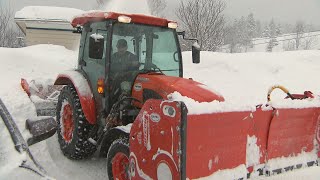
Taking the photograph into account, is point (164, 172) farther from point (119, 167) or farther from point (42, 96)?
point (42, 96)

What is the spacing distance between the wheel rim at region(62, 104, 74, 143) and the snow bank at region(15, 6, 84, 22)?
1477 centimetres

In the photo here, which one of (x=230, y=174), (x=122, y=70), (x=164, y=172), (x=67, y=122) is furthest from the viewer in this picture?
(x=67, y=122)

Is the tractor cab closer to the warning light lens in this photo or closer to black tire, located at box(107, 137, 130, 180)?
the warning light lens

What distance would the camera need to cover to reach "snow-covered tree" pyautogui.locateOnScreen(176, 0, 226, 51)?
24062mm

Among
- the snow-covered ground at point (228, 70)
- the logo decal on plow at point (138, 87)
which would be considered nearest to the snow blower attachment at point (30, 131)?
the logo decal on plow at point (138, 87)

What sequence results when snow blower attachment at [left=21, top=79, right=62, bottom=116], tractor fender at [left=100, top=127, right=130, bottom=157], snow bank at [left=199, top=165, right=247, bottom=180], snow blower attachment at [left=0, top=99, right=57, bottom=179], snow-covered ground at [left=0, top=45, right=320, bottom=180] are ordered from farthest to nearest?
snow-covered ground at [left=0, top=45, right=320, bottom=180] < snow blower attachment at [left=21, top=79, right=62, bottom=116] < tractor fender at [left=100, top=127, right=130, bottom=157] < snow bank at [left=199, top=165, right=247, bottom=180] < snow blower attachment at [left=0, top=99, right=57, bottom=179]

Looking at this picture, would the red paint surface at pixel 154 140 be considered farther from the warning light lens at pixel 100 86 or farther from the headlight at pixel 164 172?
the warning light lens at pixel 100 86

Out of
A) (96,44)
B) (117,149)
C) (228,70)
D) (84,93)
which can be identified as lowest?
(228,70)

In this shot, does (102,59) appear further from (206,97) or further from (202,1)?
(202,1)

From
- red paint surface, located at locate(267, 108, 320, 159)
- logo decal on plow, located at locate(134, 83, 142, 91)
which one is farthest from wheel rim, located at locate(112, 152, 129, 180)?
red paint surface, located at locate(267, 108, 320, 159)

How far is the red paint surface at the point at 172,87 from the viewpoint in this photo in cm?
484

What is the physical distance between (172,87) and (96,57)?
1.07 metres

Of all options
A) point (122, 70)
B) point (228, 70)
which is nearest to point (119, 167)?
point (122, 70)

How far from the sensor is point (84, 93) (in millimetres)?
5863
